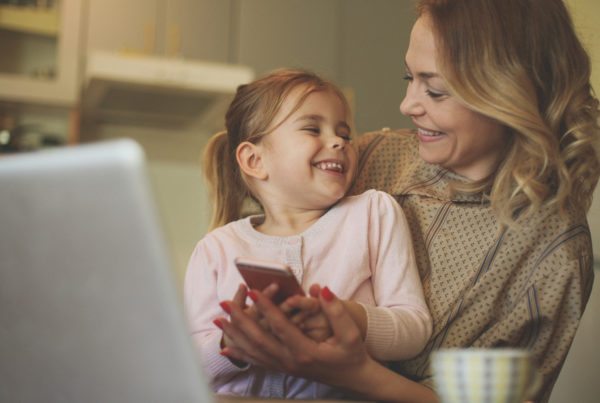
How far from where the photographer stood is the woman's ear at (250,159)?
1.36 metres

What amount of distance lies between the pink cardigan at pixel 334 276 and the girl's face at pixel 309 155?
50 mm

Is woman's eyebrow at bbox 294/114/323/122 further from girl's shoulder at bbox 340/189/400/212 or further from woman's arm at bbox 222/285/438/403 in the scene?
woman's arm at bbox 222/285/438/403

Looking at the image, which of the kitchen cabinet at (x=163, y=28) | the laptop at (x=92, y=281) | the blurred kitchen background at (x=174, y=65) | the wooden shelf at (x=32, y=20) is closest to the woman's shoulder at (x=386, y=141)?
the laptop at (x=92, y=281)

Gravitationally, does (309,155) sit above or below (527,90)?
below

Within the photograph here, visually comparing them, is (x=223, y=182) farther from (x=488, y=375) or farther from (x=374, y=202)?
(x=488, y=375)

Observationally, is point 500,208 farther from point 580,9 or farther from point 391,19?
point 391,19

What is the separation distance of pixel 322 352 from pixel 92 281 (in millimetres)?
570

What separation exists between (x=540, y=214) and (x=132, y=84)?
223 cm

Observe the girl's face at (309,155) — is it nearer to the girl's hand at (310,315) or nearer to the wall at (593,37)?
the girl's hand at (310,315)

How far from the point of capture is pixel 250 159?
1378 mm

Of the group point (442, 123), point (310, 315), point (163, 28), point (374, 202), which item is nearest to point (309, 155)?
point (374, 202)

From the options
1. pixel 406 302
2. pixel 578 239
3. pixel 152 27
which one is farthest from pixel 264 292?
pixel 152 27

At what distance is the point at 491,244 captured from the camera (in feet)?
3.85

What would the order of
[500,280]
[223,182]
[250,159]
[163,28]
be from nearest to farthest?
1. [500,280]
2. [250,159]
3. [223,182]
4. [163,28]
